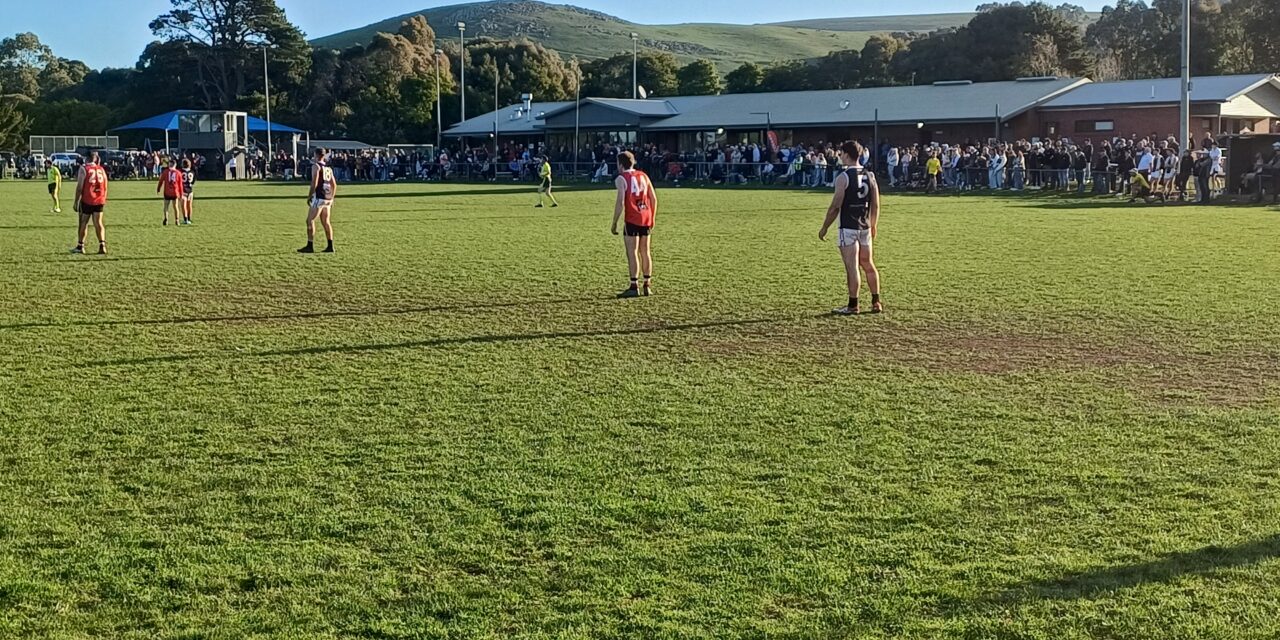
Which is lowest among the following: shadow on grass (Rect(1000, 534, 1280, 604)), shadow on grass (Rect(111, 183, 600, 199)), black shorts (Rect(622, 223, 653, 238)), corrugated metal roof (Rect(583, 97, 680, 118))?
shadow on grass (Rect(1000, 534, 1280, 604))

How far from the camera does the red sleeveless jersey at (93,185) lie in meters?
18.7

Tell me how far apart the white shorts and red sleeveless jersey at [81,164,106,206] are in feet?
40.1

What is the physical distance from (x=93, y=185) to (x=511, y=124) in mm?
52200

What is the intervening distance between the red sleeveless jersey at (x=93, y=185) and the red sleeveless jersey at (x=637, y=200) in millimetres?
9383

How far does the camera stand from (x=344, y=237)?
76.3 feet

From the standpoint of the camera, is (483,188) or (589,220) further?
(483,188)

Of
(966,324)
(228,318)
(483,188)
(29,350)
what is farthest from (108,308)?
(483,188)

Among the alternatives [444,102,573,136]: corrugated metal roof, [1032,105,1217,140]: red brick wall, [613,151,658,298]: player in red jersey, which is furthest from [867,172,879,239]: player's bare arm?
→ [444,102,573,136]: corrugated metal roof

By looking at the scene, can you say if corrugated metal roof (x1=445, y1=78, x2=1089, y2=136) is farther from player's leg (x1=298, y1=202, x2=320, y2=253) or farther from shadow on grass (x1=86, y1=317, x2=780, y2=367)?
shadow on grass (x1=86, y1=317, x2=780, y2=367)

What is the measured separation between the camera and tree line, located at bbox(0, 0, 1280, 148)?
81.0 metres

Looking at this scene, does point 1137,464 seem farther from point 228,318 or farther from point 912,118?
point 912,118

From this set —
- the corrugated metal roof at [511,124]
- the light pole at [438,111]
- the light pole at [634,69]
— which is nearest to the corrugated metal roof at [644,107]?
Answer: the corrugated metal roof at [511,124]

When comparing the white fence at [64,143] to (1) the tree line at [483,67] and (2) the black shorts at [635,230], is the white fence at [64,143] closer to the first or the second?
(1) the tree line at [483,67]

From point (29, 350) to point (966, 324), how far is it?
860cm
